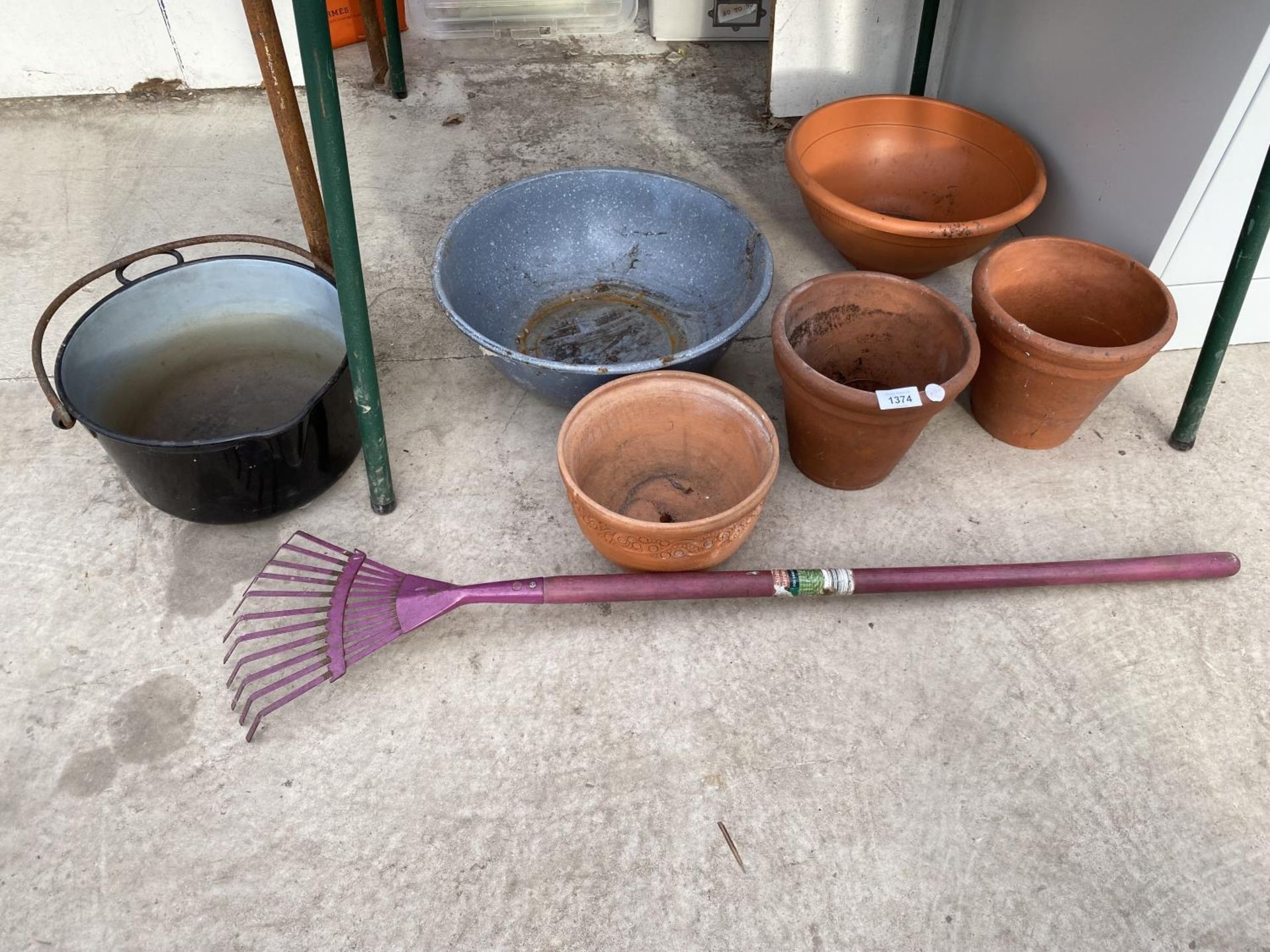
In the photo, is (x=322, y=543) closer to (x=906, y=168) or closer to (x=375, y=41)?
(x=906, y=168)

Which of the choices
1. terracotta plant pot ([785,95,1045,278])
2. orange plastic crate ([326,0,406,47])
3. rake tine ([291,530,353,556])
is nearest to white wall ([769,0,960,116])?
terracotta plant pot ([785,95,1045,278])

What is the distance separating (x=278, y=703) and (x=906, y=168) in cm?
230

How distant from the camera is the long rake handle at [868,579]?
180cm

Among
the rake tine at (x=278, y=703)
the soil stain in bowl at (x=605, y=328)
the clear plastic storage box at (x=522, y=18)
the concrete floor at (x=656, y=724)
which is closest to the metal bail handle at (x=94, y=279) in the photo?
the concrete floor at (x=656, y=724)

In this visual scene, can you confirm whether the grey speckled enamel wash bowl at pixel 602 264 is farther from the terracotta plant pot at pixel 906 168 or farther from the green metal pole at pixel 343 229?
the green metal pole at pixel 343 229

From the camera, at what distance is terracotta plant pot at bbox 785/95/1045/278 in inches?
97.9

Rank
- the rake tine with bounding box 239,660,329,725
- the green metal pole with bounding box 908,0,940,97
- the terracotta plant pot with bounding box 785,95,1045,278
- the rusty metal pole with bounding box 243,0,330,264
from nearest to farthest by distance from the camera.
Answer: the rake tine with bounding box 239,660,329,725 → the rusty metal pole with bounding box 243,0,330,264 → the terracotta plant pot with bounding box 785,95,1045,278 → the green metal pole with bounding box 908,0,940,97

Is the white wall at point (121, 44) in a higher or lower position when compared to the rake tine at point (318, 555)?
higher

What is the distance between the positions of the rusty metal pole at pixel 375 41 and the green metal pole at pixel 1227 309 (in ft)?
8.79

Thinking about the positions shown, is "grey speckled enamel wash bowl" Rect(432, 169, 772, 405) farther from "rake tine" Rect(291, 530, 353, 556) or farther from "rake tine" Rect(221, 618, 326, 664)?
"rake tine" Rect(221, 618, 326, 664)

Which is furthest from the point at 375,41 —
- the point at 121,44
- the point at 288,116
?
the point at 288,116

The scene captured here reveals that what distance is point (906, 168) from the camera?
110 inches

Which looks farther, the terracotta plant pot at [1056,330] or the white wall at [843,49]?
the white wall at [843,49]

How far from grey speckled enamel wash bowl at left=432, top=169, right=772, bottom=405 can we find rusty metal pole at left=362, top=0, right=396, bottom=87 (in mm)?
1283
